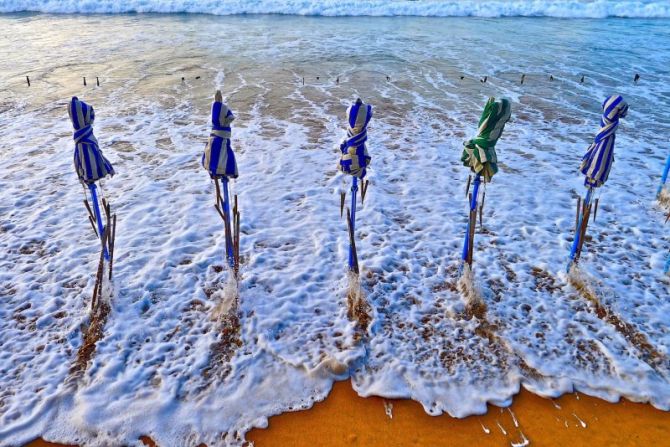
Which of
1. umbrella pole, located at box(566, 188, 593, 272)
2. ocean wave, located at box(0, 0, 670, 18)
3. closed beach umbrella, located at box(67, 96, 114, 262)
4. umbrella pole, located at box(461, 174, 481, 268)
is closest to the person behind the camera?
closed beach umbrella, located at box(67, 96, 114, 262)

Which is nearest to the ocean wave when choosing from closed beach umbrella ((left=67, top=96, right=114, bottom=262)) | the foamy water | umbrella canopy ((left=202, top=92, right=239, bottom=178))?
the foamy water

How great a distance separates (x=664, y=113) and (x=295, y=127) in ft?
29.4

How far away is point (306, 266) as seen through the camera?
222 inches

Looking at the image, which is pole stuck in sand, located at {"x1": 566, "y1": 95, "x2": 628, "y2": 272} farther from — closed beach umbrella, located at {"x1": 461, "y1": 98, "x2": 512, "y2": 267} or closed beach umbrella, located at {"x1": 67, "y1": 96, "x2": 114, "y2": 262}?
closed beach umbrella, located at {"x1": 67, "y1": 96, "x2": 114, "y2": 262}

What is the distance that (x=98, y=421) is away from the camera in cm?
362

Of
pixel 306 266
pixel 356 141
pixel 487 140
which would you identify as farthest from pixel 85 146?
pixel 487 140

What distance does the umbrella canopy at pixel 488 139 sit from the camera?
13.1 feet

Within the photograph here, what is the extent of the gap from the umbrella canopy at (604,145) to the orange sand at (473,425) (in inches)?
81.1

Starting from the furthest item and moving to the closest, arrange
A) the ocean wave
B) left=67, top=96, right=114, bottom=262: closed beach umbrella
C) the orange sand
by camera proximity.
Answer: the ocean wave, left=67, top=96, right=114, bottom=262: closed beach umbrella, the orange sand

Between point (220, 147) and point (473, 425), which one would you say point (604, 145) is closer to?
point (473, 425)

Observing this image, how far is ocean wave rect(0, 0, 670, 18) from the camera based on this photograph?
1086 inches

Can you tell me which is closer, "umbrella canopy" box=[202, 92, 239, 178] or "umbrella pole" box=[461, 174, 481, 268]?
"umbrella canopy" box=[202, 92, 239, 178]

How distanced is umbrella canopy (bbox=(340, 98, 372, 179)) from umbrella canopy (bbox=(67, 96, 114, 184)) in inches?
90.0

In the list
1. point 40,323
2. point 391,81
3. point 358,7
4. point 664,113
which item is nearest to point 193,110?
point 391,81
